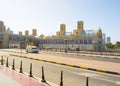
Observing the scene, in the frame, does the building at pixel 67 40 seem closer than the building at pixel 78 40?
No

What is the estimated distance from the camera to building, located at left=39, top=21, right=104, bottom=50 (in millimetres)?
93938

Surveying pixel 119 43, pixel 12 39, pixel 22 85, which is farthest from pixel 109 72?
pixel 119 43

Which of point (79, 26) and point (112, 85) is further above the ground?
point (79, 26)

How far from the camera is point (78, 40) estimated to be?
98750mm

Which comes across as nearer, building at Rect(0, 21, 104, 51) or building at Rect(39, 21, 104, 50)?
building at Rect(39, 21, 104, 50)

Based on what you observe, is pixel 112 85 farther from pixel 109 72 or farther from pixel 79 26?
pixel 79 26

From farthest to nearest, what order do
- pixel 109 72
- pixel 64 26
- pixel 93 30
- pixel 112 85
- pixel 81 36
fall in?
pixel 64 26 < pixel 93 30 < pixel 81 36 < pixel 109 72 < pixel 112 85

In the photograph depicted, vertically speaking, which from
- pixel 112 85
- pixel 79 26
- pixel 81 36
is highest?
pixel 79 26

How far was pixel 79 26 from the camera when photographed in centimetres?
11594

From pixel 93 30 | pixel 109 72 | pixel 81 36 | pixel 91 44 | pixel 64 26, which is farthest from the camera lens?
pixel 64 26

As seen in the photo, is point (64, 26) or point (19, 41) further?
point (64, 26)

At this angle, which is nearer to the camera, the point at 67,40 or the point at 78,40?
the point at 78,40

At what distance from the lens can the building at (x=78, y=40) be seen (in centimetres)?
9394

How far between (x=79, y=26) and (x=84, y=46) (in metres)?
24.2
